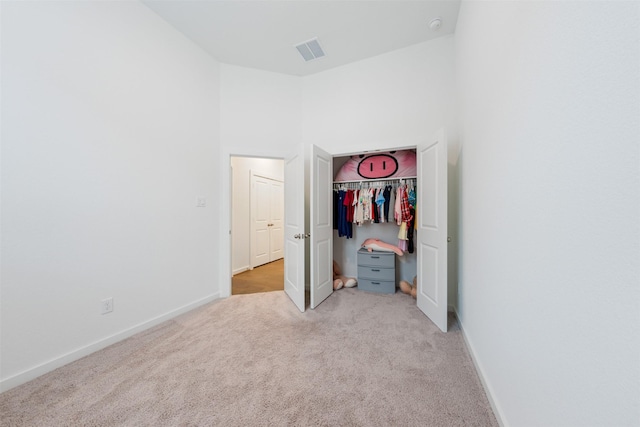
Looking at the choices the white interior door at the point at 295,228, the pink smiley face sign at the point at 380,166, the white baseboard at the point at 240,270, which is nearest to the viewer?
the white interior door at the point at 295,228

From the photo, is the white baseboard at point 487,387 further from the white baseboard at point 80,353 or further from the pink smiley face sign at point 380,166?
the white baseboard at point 80,353

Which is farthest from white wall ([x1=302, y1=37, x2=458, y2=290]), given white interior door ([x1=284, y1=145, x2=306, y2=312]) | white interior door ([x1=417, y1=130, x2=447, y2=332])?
white interior door ([x1=284, y1=145, x2=306, y2=312])

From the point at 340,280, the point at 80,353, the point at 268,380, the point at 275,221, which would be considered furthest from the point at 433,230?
the point at 275,221

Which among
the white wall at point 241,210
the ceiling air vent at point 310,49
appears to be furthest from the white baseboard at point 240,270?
the ceiling air vent at point 310,49


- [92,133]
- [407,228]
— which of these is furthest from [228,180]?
Result: [407,228]

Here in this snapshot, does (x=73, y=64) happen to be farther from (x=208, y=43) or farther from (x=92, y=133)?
(x=208, y=43)

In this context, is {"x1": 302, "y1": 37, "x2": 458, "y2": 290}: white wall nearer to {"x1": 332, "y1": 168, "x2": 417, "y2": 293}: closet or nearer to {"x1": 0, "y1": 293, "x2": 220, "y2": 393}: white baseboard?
{"x1": 332, "y1": 168, "x2": 417, "y2": 293}: closet

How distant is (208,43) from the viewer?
8.93 ft

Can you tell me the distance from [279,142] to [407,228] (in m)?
2.04

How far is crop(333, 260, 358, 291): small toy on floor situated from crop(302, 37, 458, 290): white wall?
15 centimetres

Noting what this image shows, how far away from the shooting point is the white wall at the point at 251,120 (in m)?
2.99

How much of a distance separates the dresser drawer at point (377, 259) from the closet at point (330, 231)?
271mm

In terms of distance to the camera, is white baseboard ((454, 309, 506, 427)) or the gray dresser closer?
white baseboard ((454, 309, 506, 427))

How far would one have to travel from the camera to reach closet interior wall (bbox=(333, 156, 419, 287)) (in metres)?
3.26
